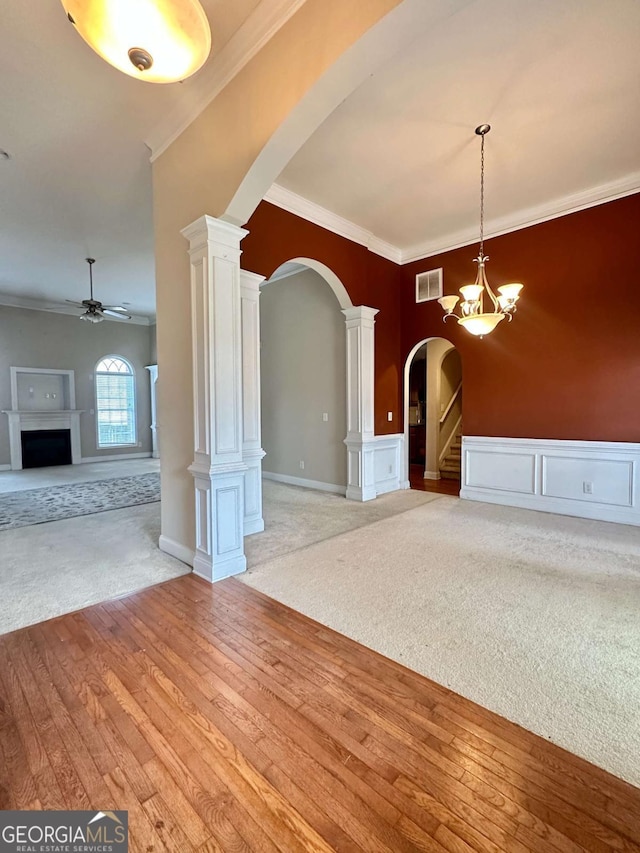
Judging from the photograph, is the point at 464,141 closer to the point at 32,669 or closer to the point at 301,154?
the point at 301,154

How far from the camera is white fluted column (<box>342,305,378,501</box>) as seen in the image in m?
5.30

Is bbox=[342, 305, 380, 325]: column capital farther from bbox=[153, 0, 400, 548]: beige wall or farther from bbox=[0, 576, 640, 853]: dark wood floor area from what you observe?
bbox=[0, 576, 640, 853]: dark wood floor area

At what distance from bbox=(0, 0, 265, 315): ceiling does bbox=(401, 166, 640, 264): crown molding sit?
3.74 metres

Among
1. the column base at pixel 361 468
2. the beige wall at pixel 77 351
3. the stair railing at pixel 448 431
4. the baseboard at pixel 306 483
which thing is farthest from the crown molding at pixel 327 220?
the beige wall at pixel 77 351

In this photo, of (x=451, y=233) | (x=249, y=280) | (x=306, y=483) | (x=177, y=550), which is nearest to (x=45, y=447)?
(x=306, y=483)

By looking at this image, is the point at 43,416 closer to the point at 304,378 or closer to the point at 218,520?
the point at 304,378

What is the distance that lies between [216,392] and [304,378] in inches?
137

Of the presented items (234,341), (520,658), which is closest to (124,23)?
(234,341)

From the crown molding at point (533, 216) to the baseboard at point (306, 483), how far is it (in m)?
3.65

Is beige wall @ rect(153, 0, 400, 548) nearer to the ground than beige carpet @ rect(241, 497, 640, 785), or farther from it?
farther from it

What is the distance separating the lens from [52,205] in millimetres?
4426

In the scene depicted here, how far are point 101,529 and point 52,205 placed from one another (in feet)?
12.3

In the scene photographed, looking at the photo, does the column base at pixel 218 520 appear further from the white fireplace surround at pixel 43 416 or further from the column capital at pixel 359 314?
the white fireplace surround at pixel 43 416

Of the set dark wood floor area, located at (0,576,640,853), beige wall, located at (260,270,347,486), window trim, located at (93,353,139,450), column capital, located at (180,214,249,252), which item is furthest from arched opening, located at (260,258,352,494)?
window trim, located at (93,353,139,450)
